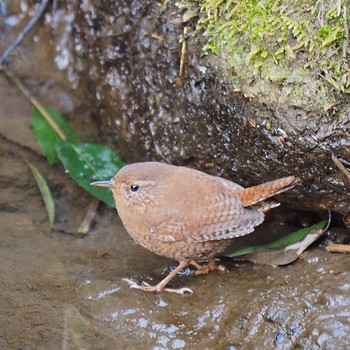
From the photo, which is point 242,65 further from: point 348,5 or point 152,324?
point 152,324

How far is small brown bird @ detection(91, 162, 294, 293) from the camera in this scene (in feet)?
13.2

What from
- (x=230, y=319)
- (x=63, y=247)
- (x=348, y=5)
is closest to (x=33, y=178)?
(x=63, y=247)

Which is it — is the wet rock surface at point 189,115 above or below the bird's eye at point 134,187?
above

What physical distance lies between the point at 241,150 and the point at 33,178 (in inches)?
64.2

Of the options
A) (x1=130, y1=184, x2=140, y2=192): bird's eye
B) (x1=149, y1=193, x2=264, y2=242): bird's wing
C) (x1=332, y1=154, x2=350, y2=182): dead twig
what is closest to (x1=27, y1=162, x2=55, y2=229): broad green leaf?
(x1=130, y1=184, x2=140, y2=192): bird's eye

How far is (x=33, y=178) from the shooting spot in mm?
4992

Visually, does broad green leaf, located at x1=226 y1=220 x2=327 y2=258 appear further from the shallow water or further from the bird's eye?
the bird's eye

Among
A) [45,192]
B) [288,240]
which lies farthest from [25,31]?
[288,240]

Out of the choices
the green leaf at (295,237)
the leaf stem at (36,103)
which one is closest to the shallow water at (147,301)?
the green leaf at (295,237)

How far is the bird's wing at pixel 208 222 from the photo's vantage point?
4016 millimetres

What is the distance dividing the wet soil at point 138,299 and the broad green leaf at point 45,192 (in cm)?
5

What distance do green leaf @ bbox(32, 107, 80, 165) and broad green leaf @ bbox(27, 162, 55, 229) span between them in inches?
5.9

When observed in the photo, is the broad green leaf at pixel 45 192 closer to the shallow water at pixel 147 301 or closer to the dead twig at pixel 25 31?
the shallow water at pixel 147 301

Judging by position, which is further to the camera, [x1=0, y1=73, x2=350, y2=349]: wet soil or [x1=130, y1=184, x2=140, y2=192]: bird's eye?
[x1=130, y1=184, x2=140, y2=192]: bird's eye
